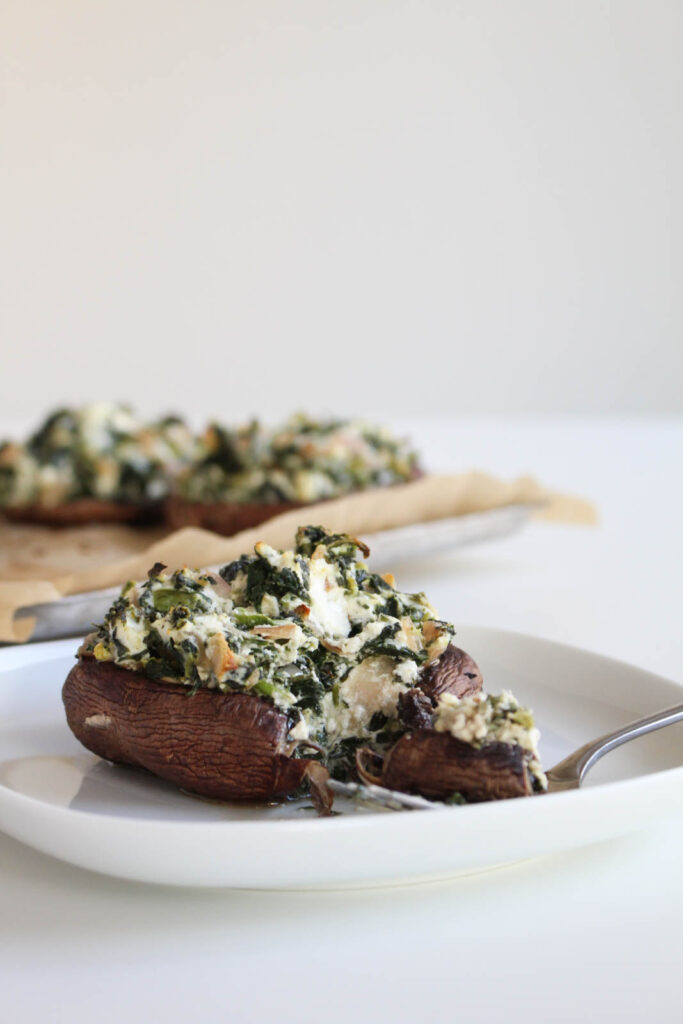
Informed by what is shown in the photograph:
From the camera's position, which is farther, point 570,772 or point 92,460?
point 92,460

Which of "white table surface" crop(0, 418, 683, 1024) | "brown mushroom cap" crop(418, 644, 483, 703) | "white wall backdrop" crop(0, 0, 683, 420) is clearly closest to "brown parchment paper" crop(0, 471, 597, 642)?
"brown mushroom cap" crop(418, 644, 483, 703)

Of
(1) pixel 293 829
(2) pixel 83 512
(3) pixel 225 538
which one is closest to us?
(1) pixel 293 829

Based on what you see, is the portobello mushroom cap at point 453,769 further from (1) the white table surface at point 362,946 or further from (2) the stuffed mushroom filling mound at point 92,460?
(2) the stuffed mushroom filling mound at point 92,460

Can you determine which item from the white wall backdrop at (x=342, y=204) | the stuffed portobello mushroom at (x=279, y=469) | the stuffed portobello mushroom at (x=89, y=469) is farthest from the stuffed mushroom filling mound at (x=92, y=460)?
the white wall backdrop at (x=342, y=204)

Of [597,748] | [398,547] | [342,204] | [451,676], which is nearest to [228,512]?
[398,547]

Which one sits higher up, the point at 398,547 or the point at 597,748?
the point at 398,547

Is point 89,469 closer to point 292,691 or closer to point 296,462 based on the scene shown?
point 296,462

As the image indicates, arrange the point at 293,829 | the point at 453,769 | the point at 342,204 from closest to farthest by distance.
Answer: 1. the point at 293,829
2. the point at 453,769
3. the point at 342,204
